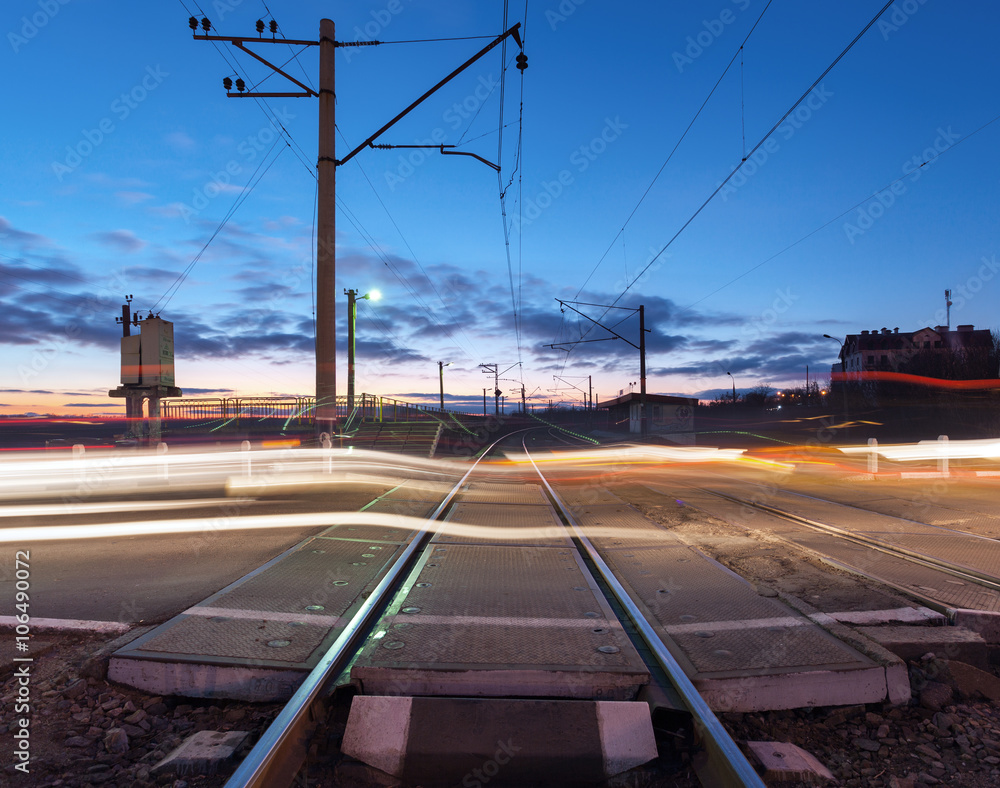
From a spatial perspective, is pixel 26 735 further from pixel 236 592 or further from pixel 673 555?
pixel 673 555

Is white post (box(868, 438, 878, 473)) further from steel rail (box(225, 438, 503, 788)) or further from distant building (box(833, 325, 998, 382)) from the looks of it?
distant building (box(833, 325, 998, 382))

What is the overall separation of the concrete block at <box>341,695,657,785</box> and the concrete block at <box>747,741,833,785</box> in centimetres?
48

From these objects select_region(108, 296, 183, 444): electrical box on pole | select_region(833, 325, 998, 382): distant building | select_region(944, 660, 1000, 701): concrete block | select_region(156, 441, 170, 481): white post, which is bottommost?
select_region(944, 660, 1000, 701): concrete block

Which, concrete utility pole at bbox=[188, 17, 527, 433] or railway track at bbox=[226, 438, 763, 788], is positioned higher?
concrete utility pole at bbox=[188, 17, 527, 433]

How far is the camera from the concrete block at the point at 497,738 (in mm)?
2574

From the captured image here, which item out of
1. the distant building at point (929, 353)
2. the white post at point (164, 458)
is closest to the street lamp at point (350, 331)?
the white post at point (164, 458)

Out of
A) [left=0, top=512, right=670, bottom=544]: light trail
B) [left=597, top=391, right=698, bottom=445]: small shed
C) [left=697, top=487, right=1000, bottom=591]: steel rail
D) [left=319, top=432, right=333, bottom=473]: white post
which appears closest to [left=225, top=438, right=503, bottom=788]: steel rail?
[left=0, top=512, right=670, bottom=544]: light trail

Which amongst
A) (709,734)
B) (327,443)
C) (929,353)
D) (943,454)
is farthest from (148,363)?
(929,353)

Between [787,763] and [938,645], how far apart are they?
1.89m

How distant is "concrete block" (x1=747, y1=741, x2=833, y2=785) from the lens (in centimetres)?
254

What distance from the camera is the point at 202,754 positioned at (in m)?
2.63

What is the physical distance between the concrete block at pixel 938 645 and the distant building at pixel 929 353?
49.0 metres

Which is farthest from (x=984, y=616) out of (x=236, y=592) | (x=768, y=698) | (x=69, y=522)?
(x=69, y=522)

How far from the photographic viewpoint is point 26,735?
2.88 meters
